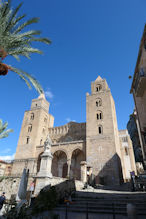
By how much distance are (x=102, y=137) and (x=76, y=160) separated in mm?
5977

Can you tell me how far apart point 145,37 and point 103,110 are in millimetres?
15924

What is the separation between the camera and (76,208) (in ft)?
22.3

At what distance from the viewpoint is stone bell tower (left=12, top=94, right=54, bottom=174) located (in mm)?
24336

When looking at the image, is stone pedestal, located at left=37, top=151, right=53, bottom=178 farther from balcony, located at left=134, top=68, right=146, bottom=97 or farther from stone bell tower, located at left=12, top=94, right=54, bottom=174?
stone bell tower, located at left=12, top=94, right=54, bottom=174

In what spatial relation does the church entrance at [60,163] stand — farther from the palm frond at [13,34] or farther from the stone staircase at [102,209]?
the palm frond at [13,34]

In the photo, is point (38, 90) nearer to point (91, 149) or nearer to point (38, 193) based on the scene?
point (38, 193)

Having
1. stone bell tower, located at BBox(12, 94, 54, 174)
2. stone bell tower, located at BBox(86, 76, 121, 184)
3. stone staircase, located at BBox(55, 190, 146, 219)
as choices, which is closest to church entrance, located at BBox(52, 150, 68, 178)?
stone bell tower, located at BBox(12, 94, 54, 174)

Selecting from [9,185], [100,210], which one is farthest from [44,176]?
[9,185]

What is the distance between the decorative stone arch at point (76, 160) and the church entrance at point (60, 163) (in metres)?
1.82

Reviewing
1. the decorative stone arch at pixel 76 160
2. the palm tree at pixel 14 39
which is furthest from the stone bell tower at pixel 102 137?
the palm tree at pixel 14 39

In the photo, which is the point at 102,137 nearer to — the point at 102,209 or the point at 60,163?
the point at 60,163

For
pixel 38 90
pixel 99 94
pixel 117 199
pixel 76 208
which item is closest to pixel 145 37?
pixel 38 90

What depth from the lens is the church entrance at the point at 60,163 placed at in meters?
24.2

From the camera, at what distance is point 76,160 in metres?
23.9
